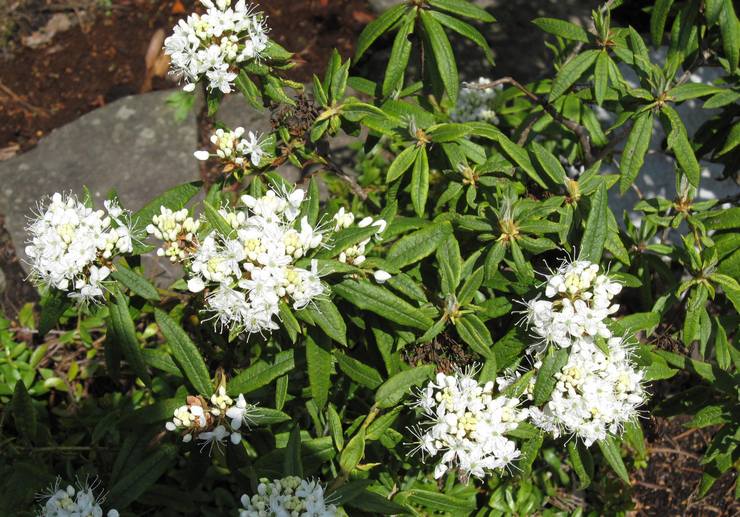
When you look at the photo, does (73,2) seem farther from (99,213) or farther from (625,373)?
(625,373)

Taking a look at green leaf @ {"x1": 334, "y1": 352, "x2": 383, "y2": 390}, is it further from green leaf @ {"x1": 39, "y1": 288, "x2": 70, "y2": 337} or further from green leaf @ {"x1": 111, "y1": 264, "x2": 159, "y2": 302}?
green leaf @ {"x1": 39, "y1": 288, "x2": 70, "y2": 337}

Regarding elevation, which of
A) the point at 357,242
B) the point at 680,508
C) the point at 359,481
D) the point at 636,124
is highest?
the point at 636,124

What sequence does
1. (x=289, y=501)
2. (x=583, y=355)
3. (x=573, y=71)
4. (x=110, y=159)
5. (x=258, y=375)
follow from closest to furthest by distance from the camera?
(x=289, y=501) < (x=583, y=355) < (x=258, y=375) < (x=573, y=71) < (x=110, y=159)

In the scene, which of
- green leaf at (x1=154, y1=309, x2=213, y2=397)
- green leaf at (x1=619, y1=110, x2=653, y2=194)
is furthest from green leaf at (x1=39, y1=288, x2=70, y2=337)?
green leaf at (x1=619, y1=110, x2=653, y2=194)

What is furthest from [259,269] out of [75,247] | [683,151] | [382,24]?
[683,151]

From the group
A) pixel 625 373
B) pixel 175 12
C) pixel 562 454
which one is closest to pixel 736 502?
pixel 562 454

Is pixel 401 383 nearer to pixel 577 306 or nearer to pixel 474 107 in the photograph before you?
pixel 577 306
